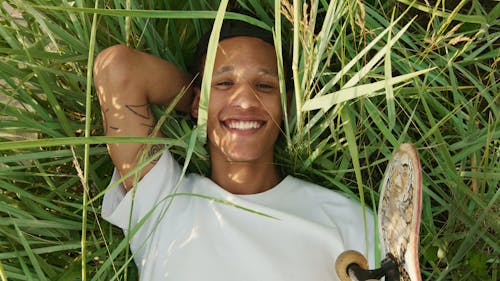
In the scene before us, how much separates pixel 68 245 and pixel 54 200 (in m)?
0.14

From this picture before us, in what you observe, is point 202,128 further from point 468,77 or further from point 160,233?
point 468,77

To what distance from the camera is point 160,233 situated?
5.13 ft

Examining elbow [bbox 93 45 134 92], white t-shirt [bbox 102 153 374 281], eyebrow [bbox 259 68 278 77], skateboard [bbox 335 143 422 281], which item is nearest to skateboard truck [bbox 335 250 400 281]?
skateboard [bbox 335 143 422 281]

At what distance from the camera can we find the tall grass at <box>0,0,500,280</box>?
5.07 feet

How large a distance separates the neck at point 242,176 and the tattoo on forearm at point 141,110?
25 centimetres

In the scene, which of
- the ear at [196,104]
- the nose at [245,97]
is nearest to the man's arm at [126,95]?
the ear at [196,104]

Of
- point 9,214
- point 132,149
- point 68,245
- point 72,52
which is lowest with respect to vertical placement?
point 68,245

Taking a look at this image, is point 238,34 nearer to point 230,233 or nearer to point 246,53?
point 246,53

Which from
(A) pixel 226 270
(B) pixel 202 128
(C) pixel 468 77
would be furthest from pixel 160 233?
(C) pixel 468 77

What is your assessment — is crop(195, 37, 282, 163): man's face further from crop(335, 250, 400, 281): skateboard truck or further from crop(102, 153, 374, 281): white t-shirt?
crop(335, 250, 400, 281): skateboard truck

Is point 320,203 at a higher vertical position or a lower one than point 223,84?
lower

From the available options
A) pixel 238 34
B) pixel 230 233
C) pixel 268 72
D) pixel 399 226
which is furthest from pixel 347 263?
pixel 238 34

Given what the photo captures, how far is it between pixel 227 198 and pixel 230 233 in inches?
4.4

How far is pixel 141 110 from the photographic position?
157cm
